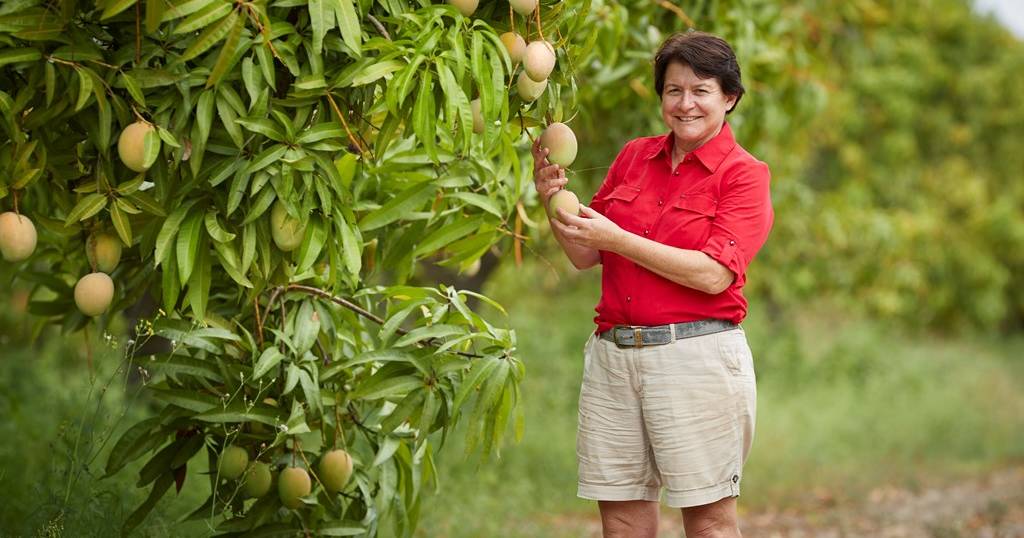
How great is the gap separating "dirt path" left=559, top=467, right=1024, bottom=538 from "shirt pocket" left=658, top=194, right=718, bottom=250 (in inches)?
130

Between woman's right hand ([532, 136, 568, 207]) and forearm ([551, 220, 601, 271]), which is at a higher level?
woman's right hand ([532, 136, 568, 207])

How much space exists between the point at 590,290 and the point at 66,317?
9931mm

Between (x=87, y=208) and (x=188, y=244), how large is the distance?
9.4 inches

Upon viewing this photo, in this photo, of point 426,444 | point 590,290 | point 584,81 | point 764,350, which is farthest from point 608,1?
point 590,290

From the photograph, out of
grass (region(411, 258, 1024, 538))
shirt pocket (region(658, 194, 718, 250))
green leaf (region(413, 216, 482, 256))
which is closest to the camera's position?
shirt pocket (region(658, 194, 718, 250))

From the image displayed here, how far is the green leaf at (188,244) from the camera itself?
8.75ft

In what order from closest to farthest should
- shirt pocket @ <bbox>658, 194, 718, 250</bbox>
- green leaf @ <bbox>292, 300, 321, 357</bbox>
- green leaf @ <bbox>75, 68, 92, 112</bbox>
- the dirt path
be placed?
green leaf @ <bbox>75, 68, 92, 112</bbox> < shirt pocket @ <bbox>658, 194, 718, 250</bbox> < green leaf @ <bbox>292, 300, 321, 357</bbox> < the dirt path

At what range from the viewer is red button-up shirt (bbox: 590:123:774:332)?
9.02 ft

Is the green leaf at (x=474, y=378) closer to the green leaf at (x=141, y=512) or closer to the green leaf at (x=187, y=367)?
the green leaf at (x=187, y=367)

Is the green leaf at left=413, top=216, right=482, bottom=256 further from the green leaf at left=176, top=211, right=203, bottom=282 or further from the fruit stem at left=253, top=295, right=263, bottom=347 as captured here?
the green leaf at left=176, top=211, right=203, bottom=282

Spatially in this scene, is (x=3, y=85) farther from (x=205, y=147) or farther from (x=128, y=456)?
(x=128, y=456)

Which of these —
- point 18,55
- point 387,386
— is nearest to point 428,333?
point 387,386

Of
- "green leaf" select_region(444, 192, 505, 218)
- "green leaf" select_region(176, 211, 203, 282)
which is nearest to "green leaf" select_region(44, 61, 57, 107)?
"green leaf" select_region(176, 211, 203, 282)

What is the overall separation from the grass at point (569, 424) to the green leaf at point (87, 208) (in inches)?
20.5
